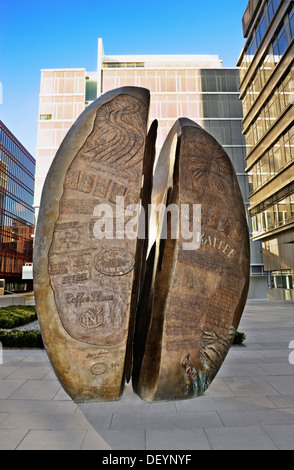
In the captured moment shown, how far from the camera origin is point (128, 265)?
4.56m

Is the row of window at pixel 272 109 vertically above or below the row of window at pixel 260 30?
below

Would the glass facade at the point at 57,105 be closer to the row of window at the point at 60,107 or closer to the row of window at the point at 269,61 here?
the row of window at the point at 60,107

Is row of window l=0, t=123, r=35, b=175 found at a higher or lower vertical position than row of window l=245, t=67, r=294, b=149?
higher

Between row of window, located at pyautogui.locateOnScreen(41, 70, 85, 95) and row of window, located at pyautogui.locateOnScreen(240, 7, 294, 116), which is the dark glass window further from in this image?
row of window, located at pyautogui.locateOnScreen(41, 70, 85, 95)

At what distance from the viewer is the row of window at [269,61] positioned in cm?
2518

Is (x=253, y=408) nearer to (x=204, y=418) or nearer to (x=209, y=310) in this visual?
(x=204, y=418)

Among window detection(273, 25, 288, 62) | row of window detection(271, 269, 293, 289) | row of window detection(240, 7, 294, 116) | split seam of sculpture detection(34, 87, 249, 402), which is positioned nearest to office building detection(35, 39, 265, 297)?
row of window detection(240, 7, 294, 116)

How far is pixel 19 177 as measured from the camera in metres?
64.7

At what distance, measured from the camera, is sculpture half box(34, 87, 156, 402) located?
14.3ft

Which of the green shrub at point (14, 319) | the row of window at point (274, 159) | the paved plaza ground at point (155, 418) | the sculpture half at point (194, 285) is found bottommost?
the paved plaza ground at point (155, 418)

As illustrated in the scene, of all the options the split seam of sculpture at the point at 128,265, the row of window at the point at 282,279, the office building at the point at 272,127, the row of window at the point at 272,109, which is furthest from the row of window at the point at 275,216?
the split seam of sculpture at the point at 128,265

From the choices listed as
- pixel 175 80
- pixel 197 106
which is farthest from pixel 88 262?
pixel 175 80

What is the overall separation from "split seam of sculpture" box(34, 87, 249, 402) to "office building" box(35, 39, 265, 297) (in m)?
38.8
